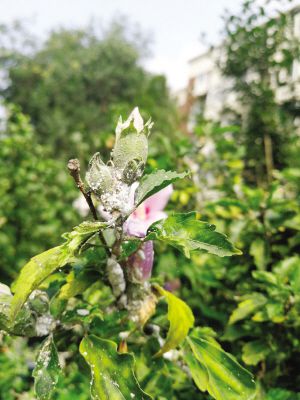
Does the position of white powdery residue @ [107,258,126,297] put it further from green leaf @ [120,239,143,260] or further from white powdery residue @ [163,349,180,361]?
white powdery residue @ [163,349,180,361]

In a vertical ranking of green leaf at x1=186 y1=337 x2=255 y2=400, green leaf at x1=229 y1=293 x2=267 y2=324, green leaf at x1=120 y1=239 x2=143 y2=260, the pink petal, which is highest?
the pink petal

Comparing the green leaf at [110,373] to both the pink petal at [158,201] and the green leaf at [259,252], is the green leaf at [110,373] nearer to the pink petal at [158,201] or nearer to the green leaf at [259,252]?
the pink petal at [158,201]

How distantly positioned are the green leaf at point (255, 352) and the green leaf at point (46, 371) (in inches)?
21.5

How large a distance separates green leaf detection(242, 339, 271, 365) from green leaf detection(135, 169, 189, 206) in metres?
0.60

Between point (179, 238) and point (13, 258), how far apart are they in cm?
300

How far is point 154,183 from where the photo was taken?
69 cm

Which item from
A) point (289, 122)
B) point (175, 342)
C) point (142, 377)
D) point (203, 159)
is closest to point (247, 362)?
point (142, 377)

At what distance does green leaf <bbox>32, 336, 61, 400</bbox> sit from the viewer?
2.17 ft

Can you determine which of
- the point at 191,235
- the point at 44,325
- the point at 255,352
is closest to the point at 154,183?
the point at 191,235

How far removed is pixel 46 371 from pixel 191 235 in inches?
12.8

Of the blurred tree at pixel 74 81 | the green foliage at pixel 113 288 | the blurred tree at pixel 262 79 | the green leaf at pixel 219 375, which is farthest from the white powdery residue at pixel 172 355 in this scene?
the blurred tree at pixel 74 81

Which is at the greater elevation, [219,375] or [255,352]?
[219,375]

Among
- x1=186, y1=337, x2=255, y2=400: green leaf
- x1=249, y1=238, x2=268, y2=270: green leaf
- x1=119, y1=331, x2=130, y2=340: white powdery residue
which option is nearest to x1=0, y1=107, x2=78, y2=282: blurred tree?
x1=249, y1=238, x2=268, y2=270: green leaf

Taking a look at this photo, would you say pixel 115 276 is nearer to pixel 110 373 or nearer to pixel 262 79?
pixel 110 373
